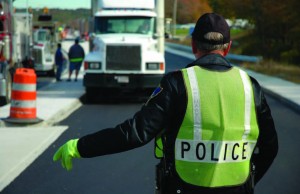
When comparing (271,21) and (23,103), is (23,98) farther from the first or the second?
(271,21)

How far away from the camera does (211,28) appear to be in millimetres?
3543

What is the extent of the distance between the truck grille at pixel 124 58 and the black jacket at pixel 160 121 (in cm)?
1571

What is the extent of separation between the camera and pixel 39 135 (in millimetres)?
12602

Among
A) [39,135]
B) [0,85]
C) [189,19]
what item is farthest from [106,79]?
[189,19]

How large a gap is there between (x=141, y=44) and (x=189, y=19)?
396 feet

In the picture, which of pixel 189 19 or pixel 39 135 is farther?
pixel 189 19

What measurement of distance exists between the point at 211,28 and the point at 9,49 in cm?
1687

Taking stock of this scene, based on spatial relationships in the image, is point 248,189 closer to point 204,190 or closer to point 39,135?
point 204,190

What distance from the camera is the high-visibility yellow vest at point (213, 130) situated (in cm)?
341

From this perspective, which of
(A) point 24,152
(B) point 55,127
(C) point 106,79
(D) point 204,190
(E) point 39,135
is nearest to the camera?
(D) point 204,190

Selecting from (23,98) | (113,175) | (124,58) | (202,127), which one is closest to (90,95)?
(124,58)

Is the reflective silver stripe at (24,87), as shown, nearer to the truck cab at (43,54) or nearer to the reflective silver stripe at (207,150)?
the reflective silver stripe at (207,150)

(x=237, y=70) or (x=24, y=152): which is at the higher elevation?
(x=237, y=70)

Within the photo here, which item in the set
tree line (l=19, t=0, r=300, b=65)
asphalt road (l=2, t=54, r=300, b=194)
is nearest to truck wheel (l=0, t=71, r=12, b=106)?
asphalt road (l=2, t=54, r=300, b=194)
